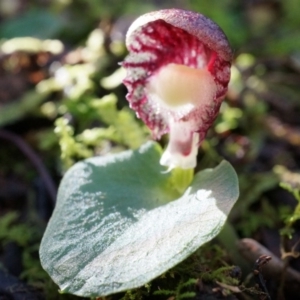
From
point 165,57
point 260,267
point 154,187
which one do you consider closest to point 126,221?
point 154,187

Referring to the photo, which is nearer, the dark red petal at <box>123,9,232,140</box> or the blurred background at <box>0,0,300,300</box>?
the dark red petal at <box>123,9,232,140</box>

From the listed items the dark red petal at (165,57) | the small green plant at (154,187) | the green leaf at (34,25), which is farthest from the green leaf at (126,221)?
the green leaf at (34,25)

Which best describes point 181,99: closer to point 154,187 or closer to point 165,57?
point 165,57

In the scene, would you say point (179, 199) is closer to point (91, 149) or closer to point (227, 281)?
point (227, 281)

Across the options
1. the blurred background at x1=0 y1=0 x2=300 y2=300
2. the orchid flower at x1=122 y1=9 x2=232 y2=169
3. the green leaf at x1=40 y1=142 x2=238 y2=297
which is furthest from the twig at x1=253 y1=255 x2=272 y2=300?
the orchid flower at x1=122 y1=9 x2=232 y2=169

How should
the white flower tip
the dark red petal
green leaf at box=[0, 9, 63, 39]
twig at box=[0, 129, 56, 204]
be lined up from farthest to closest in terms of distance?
green leaf at box=[0, 9, 63, 39] → twig at box=[0, 129, 56, 204] → the white flower tip → the dark red petal

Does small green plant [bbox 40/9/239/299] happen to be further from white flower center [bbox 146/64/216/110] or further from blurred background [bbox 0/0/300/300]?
blurred background [bbox 0/0/300/300]

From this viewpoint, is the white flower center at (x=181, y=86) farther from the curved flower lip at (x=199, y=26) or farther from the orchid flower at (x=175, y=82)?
the curved flower lip at (x=199, y=26)
